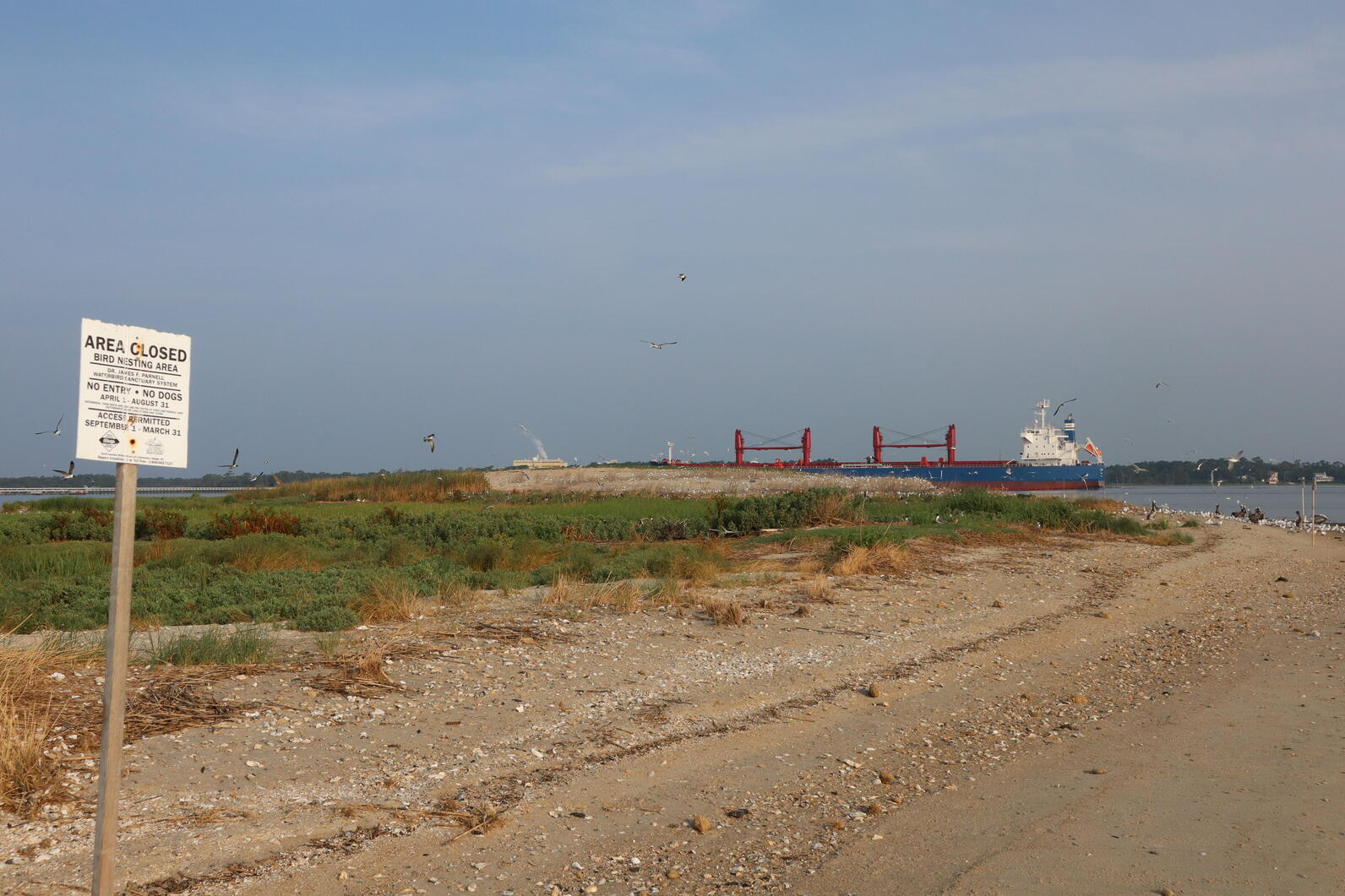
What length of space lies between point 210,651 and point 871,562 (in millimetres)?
8618

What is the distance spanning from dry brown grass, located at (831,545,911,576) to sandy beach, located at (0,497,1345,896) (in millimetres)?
2503

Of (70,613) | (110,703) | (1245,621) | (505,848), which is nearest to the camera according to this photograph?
(110,703)

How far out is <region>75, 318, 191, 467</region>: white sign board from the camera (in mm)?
3201

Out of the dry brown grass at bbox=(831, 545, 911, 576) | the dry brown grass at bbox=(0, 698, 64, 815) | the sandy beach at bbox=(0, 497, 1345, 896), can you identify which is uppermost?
the dry brown grass at bbox=(831, 545, 911, 576)

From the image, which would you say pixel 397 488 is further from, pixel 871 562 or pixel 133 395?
pixel 133 395

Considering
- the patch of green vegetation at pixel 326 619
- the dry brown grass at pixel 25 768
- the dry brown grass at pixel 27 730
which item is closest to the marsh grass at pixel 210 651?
the dry brown grass at pixel 27 730

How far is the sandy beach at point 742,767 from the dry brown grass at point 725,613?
6.2 inches

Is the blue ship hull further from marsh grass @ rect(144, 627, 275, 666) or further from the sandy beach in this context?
marsh grass @ rect(144, 627, 275, 666)

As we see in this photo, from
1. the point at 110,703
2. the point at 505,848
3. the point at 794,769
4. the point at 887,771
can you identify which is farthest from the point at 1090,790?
the point at 110,703

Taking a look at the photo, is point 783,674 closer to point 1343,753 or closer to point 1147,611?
point 1343,753

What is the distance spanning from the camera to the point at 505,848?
4.56 metres

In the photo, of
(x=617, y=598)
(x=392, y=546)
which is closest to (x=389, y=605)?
(x=617, y=598)

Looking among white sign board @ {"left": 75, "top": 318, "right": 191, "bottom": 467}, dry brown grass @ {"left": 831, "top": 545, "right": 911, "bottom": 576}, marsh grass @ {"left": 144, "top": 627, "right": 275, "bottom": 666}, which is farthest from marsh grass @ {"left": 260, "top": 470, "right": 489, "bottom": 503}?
white sign board @ {"left": 75, "top": 318, "right": 191, "bottom": 467}

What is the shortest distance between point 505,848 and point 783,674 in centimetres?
392
